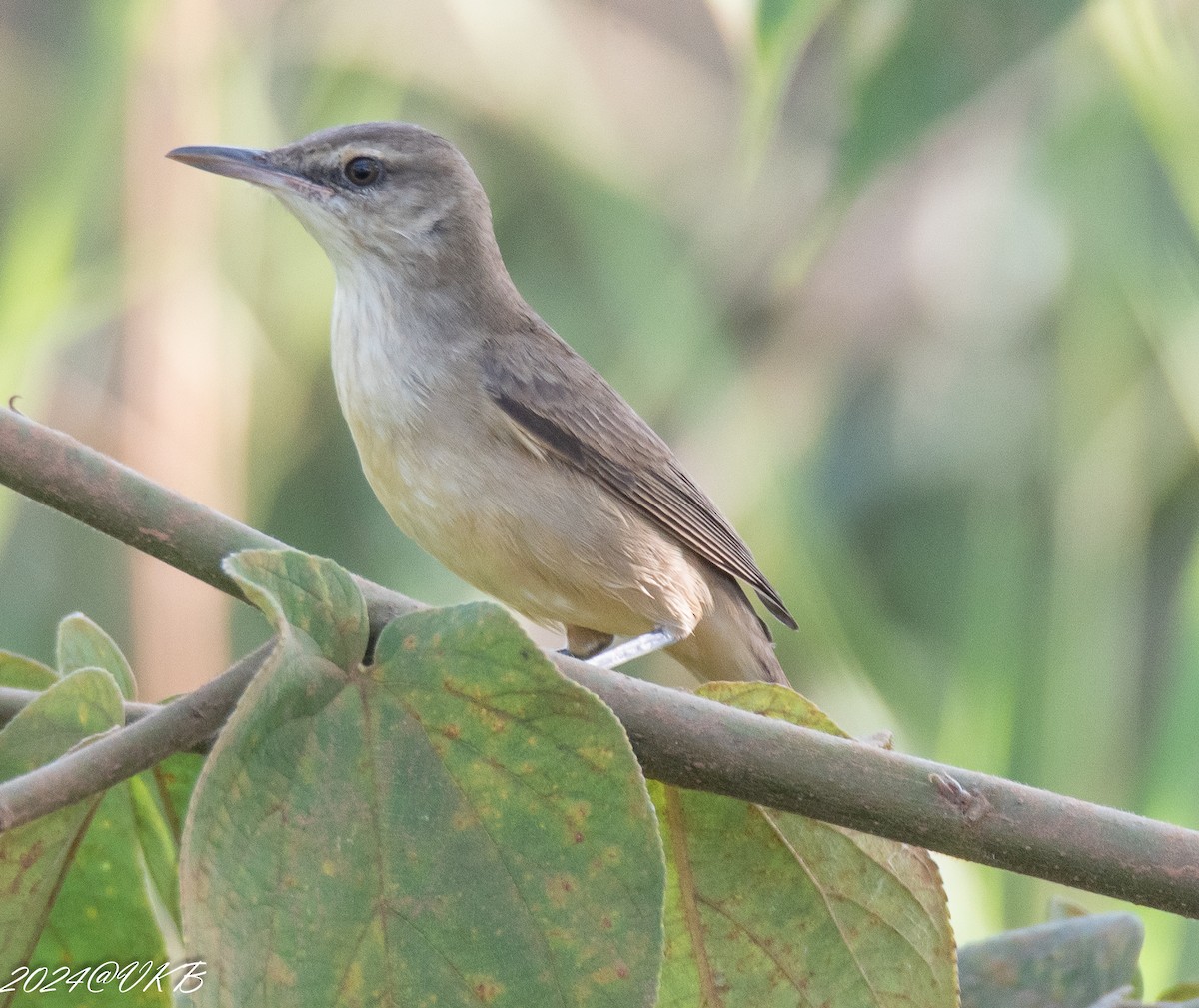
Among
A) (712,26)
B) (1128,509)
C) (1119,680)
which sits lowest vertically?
(1119,680)

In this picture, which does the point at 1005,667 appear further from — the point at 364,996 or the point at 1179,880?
the point at 364,996

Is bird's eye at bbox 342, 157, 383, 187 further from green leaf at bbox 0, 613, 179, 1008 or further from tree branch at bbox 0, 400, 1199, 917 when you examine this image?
tree branch at bbox 0, 400, 1199, 917

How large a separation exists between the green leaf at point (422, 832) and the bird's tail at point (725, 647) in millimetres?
1925

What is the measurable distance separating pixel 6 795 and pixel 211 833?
0.12 meters

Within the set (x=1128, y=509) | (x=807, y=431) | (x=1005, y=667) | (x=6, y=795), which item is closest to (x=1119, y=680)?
(x=1128, y=509)

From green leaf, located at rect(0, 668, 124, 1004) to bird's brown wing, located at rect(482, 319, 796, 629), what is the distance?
1645 mm

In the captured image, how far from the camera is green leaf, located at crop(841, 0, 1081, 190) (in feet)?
6.30

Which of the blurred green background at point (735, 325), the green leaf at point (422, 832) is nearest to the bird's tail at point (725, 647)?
the blurred green background at point (735, 325)

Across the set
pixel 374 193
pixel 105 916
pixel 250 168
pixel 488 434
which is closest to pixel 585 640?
pixel 488 434

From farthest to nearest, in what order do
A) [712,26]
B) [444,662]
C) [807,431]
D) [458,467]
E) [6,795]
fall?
[712,26]
[807,431]
[458,467]
[444,662]
[6,795]

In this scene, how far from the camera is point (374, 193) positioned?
2957mm

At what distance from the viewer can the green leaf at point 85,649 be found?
3.99 ft

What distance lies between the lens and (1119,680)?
4.02 m

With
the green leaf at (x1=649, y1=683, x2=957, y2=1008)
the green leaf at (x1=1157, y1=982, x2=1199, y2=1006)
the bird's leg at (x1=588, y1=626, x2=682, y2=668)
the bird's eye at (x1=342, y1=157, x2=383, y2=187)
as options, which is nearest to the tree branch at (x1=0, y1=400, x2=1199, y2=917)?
the green leaf at (x1=649, y1=683, x2=957, y2=1008)
